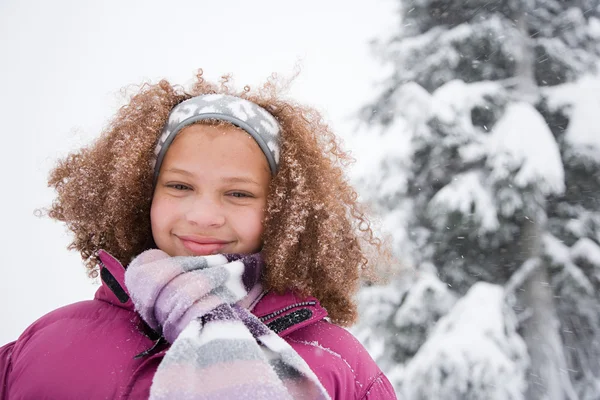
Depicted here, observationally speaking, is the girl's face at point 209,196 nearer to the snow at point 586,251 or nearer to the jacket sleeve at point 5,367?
the jacket sleeve at point 5,367

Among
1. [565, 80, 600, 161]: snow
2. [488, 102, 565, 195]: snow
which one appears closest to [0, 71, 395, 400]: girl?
[488, 102, 565, 195]: snow

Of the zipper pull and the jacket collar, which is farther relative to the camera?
the jacket collar

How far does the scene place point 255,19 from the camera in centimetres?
7000

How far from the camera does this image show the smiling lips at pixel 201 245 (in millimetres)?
1858

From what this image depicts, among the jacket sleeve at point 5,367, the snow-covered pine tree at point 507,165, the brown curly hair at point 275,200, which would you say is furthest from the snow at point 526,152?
the jacket sleeve at point 5,367

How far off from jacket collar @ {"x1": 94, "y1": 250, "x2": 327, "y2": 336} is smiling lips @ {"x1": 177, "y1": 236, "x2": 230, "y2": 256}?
27 centimetres

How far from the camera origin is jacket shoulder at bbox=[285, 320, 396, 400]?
5.54ft

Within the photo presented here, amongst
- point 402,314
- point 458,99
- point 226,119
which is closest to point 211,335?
point 226,119

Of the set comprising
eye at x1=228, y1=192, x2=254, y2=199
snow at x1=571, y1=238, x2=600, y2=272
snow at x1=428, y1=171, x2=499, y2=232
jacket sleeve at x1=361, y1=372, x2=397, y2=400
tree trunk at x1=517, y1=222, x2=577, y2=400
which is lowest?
tree trunk at x1=517, y1=222, x2=577, y2=400

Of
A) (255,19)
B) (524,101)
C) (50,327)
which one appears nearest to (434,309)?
(524,101)

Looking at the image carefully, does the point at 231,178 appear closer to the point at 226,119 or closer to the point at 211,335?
the point at 226,119

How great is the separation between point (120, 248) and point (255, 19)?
2892 inches

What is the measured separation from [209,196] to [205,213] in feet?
0.27

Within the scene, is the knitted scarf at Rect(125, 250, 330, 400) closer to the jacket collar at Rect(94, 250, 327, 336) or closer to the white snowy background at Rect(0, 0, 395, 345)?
the jacket collar at Rect(94, 250, 327, 336)
